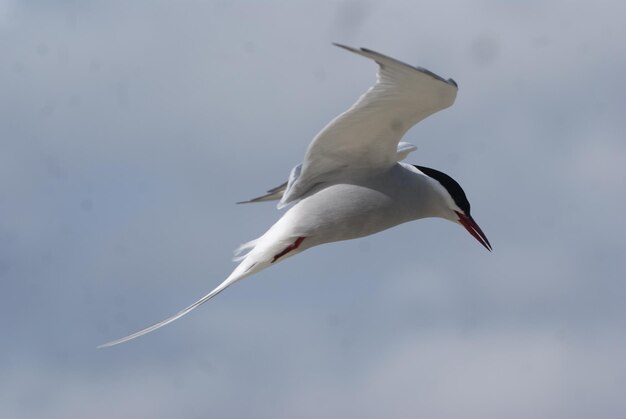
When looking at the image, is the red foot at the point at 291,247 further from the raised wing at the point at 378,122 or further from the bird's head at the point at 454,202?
the bird's head at the point at 454,202

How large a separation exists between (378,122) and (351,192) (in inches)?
29.5

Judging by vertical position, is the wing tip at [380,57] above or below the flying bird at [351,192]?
above

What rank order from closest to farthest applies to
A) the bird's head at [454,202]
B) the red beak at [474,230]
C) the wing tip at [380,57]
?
the wing tip at [380,57] < the bird's head at [454,202] < the red beak at [474,230]

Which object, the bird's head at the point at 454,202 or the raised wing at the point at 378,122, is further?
the bird's head at the point at 454,202

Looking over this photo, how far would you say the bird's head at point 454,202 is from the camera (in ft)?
33.4

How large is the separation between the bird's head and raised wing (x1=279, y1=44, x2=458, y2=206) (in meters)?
0.51

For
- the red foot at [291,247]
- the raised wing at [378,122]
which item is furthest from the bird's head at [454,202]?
the red foot at [291,247]

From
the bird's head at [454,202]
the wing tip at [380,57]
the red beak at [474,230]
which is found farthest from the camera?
the red beak at [474,230]

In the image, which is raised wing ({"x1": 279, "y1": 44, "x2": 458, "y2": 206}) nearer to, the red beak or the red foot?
the red foot

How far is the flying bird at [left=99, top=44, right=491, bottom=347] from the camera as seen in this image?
9422mm

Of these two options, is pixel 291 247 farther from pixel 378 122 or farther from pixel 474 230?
pixel 474 230

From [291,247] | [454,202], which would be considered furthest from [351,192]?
[454,202]

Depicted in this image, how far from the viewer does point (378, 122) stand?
9.34m

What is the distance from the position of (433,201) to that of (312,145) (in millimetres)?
1169
